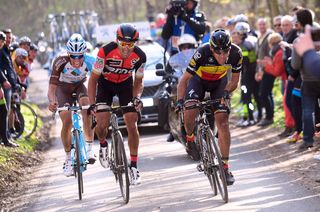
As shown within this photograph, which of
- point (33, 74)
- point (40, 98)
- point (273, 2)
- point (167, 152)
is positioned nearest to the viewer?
point (167, 152)

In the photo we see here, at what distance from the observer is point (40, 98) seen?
3052 centimetres

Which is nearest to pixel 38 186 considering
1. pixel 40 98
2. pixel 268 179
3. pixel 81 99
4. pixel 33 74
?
pixel 81 99

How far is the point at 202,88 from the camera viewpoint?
437 inches

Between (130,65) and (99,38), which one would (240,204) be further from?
(99,38)

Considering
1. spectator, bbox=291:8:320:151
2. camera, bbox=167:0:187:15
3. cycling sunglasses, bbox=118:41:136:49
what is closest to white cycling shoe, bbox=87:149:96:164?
cycling sunglasses, bbox=118:41:136:49

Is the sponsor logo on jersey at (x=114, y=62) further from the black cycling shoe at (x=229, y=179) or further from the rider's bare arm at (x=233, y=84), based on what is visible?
the black cycling shoe at (x=229, y=179)

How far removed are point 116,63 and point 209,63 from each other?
4.11 feet

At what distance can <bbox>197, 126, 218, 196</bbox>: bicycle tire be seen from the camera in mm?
10297

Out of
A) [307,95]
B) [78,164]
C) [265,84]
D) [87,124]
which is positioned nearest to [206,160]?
[78,164]

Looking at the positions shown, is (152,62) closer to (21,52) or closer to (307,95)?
(21,52)

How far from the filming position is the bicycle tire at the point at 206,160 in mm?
10297

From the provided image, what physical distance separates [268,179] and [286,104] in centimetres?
421

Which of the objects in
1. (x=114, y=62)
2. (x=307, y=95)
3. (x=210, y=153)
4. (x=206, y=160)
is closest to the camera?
(x=210, y=153)

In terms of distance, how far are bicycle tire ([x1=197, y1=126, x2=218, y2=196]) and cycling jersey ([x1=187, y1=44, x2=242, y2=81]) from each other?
0.85 metres
